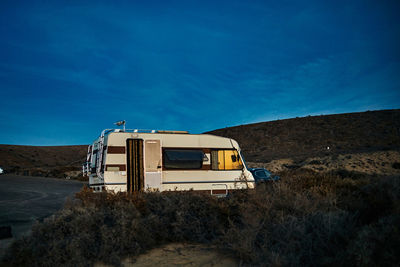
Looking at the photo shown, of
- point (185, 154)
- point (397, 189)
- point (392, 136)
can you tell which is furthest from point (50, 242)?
point (392, 136)

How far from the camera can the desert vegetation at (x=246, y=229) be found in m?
3.91

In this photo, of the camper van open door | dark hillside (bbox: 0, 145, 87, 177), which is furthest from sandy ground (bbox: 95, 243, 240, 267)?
dark hillside (bbox: 0, 145, 87, 177)

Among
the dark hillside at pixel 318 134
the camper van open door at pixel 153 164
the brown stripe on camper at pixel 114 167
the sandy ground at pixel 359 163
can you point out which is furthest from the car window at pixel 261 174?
the dark hillside at pixel 318 134

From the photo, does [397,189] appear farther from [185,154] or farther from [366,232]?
[185,154]

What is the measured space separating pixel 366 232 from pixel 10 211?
1066cm

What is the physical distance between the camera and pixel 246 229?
453cm

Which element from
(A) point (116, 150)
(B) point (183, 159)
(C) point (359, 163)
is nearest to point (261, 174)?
(B) point (183, 159)

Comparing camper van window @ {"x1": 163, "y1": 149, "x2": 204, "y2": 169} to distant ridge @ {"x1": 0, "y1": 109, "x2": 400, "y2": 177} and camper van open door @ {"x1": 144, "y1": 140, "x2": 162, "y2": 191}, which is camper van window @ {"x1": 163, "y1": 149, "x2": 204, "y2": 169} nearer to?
camper van open door @ {"x1": 144, "y1": 140, "x2": 162, "y2": 191}

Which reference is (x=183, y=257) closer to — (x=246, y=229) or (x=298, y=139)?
(x=246, y=229)

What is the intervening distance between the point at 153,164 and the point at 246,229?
20.0 ft

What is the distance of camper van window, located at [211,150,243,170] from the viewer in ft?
36.1

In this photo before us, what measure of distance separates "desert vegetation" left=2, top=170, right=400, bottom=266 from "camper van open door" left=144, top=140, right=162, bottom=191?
364cm

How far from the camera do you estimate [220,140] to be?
11.3 m

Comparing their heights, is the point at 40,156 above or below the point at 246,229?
above
